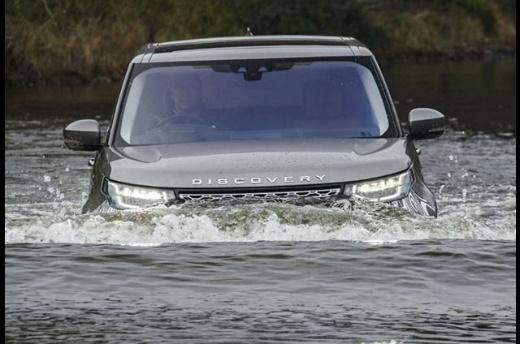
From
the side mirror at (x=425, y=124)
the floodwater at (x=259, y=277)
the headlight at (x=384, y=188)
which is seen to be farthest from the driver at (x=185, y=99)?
the headlight at (x=384, y=188)

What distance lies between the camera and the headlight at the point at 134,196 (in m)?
9.85

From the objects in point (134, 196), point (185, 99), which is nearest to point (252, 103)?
point (185, 99)

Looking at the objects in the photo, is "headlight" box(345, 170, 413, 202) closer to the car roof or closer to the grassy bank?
the car roof

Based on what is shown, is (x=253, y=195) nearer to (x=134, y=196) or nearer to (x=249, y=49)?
(x=134, y=196)

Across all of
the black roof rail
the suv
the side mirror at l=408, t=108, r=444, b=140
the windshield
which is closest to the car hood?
the suv

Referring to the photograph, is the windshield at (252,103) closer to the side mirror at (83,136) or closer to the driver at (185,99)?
the driver at (185,99)

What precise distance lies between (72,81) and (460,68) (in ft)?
41.1

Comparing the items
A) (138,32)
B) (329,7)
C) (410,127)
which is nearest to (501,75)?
(138,32)

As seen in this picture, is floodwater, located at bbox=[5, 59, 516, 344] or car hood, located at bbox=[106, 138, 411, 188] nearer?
floodwater, located at bbox=[5, 59, 516, 344]

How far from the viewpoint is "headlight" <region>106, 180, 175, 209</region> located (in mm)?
9852

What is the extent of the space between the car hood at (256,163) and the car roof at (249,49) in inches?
38.7

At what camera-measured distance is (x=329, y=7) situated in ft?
180

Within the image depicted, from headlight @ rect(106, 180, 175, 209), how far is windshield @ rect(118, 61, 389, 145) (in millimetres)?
775

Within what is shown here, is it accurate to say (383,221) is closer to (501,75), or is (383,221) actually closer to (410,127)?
(410,127)
